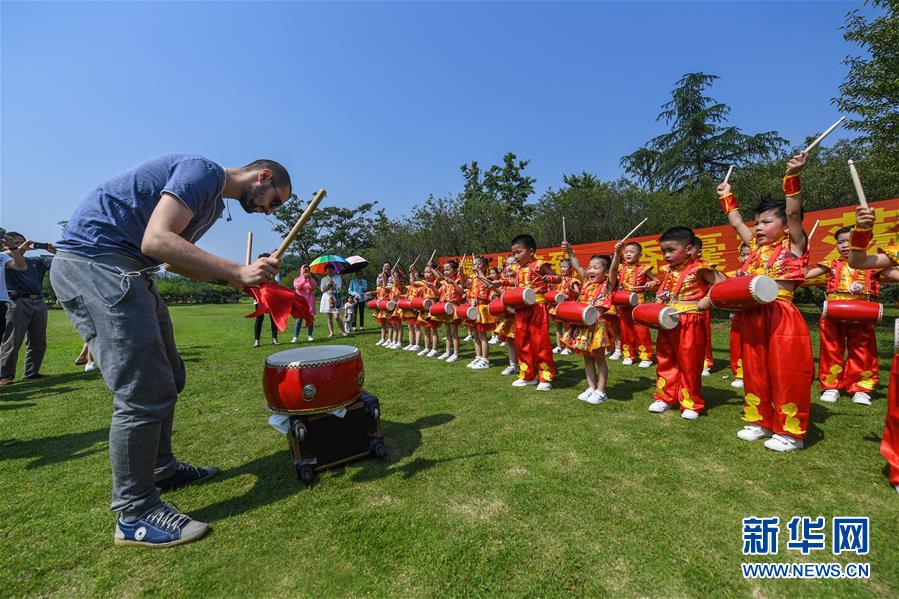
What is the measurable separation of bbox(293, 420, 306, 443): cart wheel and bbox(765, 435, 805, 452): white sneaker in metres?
3.50

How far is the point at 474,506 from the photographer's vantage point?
2490 millimetres

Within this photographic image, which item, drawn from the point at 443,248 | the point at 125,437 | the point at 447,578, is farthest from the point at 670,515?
the point at 443,248

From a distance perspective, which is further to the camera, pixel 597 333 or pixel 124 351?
pixel 597 333

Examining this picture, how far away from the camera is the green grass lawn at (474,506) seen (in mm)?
1913

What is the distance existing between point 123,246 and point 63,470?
2.34 metres

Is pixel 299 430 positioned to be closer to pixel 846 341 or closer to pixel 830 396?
pixel 830 396

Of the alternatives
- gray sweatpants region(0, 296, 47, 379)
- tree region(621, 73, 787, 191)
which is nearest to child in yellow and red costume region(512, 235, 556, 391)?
gray sweatpants region(0, 296, 47, 379)

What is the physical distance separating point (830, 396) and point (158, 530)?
6091mm

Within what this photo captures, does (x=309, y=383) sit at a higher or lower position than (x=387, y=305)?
higher

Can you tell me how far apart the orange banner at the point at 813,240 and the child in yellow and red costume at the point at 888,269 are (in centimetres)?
326

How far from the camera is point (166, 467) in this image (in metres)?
2.88

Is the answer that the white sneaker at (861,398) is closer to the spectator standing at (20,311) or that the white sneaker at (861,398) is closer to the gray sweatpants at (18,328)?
the spectator standing at (20,311)

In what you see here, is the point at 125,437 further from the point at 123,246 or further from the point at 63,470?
the point at 63,470

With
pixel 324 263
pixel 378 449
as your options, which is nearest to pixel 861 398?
pixel 378 449
